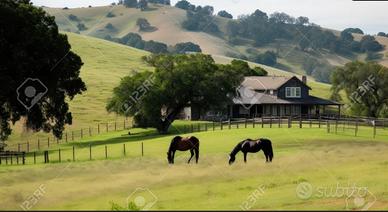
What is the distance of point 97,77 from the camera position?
5002 inches

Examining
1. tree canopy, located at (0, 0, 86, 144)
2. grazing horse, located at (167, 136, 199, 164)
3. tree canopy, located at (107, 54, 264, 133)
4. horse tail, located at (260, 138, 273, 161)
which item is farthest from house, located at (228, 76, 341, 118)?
horse tail, located at (260, 138, 273, 161)

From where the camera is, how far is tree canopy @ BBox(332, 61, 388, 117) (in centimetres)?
8850

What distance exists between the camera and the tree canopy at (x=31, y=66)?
4575 centimetres

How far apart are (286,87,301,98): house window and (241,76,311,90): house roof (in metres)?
1.57

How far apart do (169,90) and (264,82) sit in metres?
26.6

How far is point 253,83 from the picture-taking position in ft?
313

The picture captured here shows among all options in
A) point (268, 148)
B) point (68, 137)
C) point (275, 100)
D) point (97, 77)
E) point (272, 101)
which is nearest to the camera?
point (268, 148)

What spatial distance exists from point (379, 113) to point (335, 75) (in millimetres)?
10120

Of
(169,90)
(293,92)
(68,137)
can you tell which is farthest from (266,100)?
(68,137)

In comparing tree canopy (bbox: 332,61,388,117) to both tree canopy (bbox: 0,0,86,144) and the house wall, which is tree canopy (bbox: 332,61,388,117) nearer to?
the house wall

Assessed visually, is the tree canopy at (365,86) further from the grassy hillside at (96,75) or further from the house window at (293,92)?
the grassy hillside at (96,75)

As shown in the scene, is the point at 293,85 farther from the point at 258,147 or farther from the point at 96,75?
the point at 258,147

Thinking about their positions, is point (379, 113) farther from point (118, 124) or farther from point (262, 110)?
point (118, 124)

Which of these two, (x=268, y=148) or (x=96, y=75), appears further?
(x=96, y=75)
